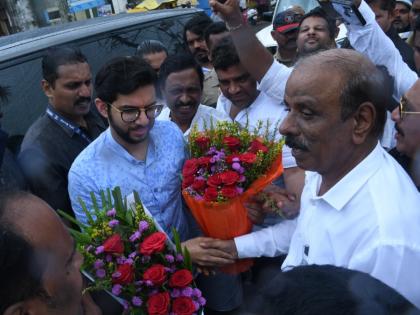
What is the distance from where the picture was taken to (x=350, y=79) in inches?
59.4

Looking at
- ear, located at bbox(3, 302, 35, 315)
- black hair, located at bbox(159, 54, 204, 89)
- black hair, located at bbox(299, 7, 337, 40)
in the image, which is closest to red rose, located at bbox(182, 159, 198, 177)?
ear, located at bbox(3, 302, 35, 315)

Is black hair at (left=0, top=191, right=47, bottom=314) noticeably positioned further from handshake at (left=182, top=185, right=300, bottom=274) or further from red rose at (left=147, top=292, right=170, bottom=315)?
handshake at (left=182, top=185, right=300, bottom=274)

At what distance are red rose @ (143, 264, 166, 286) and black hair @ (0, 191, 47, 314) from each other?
0.63 meters

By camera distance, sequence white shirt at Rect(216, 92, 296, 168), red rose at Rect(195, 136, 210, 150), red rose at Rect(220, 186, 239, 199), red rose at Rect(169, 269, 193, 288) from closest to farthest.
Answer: red rose at Rect(169, 269, 193, 288), red rose at Rect(220, 186, 239, 199), red rose at Rect(195, 136, 210, 150), white shirt at Rect(216, 92, 296, 168)

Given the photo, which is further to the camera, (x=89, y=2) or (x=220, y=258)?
(x=89, y=2)

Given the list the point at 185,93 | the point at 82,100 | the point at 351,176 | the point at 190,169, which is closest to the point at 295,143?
the point at 351,176

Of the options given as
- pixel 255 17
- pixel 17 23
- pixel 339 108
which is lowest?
pixel 255 17

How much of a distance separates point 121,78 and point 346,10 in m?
1.67

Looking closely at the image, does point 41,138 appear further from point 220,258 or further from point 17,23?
point 17,23

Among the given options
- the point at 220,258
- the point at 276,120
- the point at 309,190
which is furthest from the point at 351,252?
the point at 276,120

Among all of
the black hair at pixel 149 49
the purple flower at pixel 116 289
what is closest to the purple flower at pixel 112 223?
the purple flower at pixel 116 289

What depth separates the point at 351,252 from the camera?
1460 millimetres

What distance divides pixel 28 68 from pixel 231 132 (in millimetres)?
2066

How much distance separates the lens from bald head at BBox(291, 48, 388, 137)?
1.51 metres
